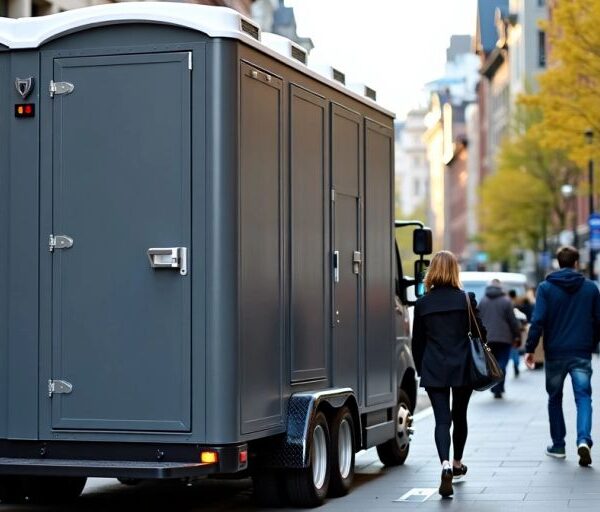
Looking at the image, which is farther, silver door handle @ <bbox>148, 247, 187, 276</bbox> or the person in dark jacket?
the person in dark jacket

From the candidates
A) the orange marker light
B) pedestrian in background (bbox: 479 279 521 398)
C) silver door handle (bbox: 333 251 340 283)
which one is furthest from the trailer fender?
pedestrian in background (bbox: 479 279 521 398)

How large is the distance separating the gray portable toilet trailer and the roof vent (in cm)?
1

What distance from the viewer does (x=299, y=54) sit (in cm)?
1120

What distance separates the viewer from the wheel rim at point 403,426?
1412 centimetres

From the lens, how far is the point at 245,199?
992 centimetres

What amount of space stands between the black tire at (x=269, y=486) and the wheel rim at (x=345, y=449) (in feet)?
2.58

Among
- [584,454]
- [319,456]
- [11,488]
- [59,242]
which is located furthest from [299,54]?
[584,454]

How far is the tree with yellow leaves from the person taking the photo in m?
30.7

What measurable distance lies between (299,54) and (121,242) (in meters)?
2.15

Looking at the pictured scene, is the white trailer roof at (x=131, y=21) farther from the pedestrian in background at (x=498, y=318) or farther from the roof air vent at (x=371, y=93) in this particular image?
the pedestrian in background at (x=498, y=318)

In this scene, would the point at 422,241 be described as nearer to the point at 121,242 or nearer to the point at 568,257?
the point at 568,257

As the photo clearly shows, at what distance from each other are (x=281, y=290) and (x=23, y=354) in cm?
171

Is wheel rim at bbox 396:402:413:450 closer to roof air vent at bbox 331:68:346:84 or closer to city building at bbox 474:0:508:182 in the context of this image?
roof air vent at bbox 331:68:346:84

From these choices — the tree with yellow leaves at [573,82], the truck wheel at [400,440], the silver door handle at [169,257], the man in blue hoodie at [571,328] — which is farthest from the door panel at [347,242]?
the tree with yellow leaves at [573,82]
